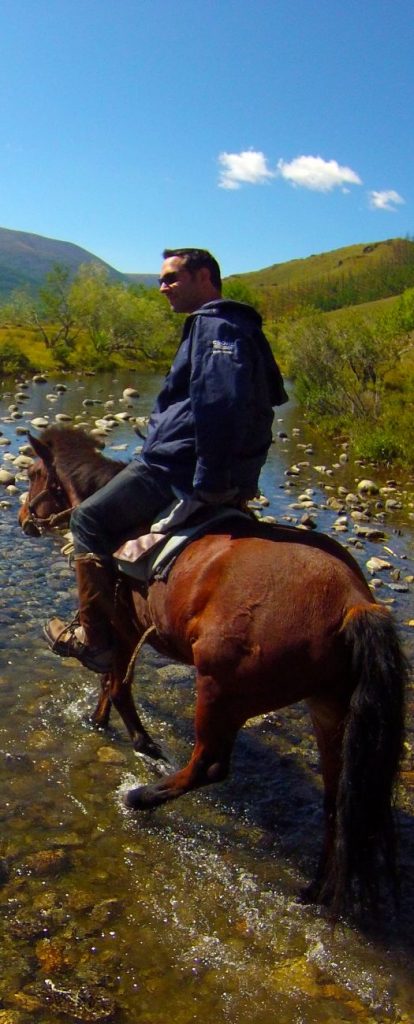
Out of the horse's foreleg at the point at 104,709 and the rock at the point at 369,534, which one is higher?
the rock at the point at 369,534

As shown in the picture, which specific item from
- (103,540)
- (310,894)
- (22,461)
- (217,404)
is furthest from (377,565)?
(22,461)

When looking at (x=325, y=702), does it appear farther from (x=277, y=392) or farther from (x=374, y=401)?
(x=374, y=401)

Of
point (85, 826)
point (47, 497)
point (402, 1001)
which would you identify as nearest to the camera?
point (402, 1001)

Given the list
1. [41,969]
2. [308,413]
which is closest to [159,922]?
[41,969]

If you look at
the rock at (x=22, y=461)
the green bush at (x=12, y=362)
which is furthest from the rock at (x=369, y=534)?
the green bush at (x=12, y=362)

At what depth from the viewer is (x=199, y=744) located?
4.78 meters

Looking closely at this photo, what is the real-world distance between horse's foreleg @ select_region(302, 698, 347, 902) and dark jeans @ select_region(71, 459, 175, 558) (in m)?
1.89

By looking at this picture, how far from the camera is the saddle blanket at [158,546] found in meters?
5.23

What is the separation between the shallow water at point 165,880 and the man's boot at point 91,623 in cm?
84

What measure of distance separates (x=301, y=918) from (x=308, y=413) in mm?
28110

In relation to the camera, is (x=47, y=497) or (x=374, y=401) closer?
(x=47, y=497)

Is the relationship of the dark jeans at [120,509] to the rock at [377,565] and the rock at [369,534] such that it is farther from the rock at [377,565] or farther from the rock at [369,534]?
the rock at [369,534]

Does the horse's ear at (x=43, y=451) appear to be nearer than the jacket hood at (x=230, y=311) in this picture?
No

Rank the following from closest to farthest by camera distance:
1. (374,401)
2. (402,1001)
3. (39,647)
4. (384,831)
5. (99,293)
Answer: (402,1001) → (384,831) → (39,647) → (374,401) → (99,293)
